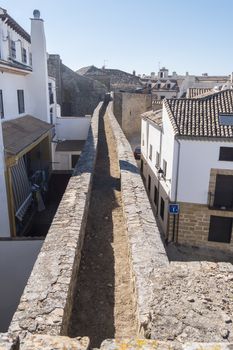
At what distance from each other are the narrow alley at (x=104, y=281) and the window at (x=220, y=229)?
25.3 feet

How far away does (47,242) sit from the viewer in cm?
461

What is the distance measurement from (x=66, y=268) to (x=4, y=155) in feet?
18.3

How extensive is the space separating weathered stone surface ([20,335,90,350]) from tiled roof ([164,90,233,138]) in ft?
36.9

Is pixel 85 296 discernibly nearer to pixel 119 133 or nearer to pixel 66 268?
pixel 66 268

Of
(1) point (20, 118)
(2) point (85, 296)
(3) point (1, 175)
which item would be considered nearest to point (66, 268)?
(2) point (85, 296)

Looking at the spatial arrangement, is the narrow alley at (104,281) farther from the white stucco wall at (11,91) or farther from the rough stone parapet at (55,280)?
the white stucco wall at (11,91)

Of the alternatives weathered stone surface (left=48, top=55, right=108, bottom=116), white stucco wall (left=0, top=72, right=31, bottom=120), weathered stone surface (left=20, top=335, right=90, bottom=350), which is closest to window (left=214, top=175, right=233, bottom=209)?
white stucco wall (left=0, top=72, right=31, bottom=120)

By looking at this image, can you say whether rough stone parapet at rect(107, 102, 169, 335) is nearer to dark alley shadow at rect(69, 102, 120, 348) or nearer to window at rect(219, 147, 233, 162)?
dark alley shadow at rect(69, 102, 120, 348)

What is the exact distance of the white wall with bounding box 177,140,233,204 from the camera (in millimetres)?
12773

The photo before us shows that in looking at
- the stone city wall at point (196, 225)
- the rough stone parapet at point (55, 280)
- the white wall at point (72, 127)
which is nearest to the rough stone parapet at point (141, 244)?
the rough stone parapet at point (55, 280)

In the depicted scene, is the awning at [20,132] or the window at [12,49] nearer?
the awning at [20,132]

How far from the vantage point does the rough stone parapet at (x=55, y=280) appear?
2918mm

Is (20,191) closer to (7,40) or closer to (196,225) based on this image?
(7,40)

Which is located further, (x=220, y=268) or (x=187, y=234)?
(x=187, y=234)
